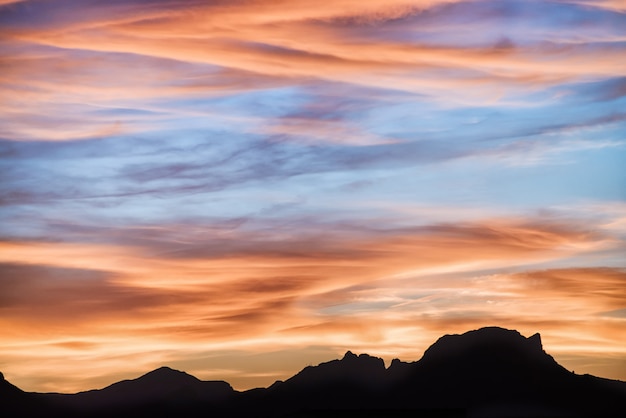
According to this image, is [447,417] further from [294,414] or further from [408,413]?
[294,414]

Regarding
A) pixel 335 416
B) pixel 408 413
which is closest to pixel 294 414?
pixel 335 416

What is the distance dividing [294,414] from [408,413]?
10576 mm

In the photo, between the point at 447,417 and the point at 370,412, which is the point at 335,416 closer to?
the point at 370,412

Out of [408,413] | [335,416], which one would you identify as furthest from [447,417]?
[335,416]

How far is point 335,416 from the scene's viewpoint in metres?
81.4

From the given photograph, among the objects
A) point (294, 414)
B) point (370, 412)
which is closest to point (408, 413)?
point (370, 412)

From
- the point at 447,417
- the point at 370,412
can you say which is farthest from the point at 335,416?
the point at 447,417

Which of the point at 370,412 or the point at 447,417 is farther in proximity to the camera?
the point at 370,412

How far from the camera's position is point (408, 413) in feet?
267

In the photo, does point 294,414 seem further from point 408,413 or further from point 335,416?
point 408,413

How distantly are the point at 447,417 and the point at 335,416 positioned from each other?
1078cm

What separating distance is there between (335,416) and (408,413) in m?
6.75

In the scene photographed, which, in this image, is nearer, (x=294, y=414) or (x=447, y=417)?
(x=447, y=417)

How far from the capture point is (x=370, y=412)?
82.8 m
